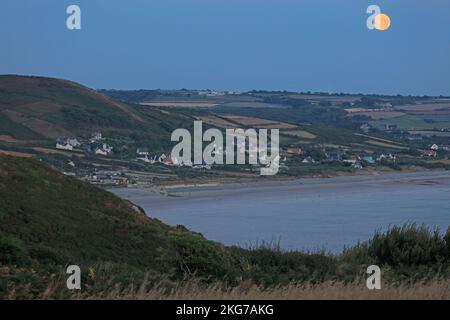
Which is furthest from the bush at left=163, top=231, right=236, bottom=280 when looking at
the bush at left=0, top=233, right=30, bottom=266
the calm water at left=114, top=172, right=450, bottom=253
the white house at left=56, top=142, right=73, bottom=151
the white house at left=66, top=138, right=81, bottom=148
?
the white house at left=66, top=138, right=81, bottom=148

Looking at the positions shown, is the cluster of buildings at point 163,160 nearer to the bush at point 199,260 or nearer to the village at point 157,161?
the village at point 157,161

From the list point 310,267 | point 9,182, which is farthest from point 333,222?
point 310,267

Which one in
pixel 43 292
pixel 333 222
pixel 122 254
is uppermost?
pixel 43 292

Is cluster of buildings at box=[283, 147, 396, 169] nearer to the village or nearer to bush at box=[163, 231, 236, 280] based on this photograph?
the village

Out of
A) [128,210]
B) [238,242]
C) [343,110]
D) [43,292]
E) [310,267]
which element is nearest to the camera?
[43,292]
